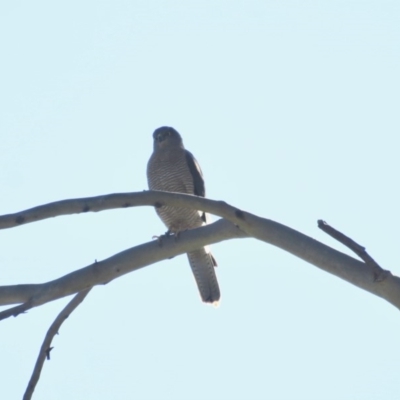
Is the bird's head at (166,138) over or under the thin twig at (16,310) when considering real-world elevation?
over

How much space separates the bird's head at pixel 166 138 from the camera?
34.8ft

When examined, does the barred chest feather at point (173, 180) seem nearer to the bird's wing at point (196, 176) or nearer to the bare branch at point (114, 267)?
the bird's wing at point (196, 176)

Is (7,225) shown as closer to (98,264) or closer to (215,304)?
(98,264)

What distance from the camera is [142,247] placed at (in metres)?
5.15

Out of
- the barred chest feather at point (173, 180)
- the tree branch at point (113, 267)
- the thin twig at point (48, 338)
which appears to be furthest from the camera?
the barred chest feather at point (173, 180)

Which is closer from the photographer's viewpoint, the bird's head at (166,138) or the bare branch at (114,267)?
Result: the bare branch at (114,267)

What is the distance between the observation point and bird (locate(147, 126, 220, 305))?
31.0 feet

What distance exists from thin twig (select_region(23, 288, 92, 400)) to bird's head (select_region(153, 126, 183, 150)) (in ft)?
18.0

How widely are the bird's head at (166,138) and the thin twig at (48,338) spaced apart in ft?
18.0

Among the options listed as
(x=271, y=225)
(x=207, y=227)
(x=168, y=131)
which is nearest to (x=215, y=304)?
(x=168, y=131)

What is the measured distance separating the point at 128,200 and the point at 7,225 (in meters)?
0.66

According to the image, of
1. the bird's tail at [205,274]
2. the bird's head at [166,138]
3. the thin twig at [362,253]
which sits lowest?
the thin twig at [362,253]

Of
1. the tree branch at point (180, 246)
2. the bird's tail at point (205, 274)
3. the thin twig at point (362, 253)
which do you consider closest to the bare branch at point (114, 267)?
the tree branch at point (180, 246)

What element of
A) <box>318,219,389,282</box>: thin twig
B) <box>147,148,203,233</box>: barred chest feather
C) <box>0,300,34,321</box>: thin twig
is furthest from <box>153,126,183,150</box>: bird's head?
<box>318,219,389,282</box>: thin twig
